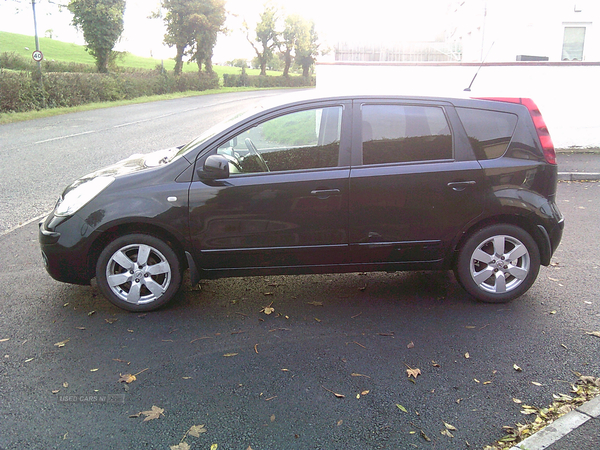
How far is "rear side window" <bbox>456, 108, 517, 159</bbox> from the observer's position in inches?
182

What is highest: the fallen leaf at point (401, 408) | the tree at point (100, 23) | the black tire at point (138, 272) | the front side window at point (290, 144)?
the tree at point (100, 23)

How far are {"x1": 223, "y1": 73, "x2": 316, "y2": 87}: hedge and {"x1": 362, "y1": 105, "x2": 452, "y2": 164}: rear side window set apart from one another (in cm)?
5740

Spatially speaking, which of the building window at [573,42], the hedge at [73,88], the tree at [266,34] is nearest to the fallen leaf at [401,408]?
the building window at [573,42]

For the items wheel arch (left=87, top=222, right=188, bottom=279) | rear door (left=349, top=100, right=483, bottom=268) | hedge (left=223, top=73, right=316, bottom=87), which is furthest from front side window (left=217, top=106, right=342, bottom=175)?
hedge (left=223, top=73, right=316, bottom=87)

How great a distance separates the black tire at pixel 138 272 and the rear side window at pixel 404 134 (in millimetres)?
1881

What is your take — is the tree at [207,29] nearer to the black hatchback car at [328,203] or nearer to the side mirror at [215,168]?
the black hatchback car at [328,203]

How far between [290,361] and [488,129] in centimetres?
263

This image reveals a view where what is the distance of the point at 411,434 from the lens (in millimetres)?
2980

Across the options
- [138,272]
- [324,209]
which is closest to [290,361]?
[324,209]

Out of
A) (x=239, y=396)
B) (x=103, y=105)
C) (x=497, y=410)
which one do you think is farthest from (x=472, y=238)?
(x=103, y=105)

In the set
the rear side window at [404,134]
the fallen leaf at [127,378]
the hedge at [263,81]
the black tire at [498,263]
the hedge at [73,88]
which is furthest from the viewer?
the hedge at [263,81]

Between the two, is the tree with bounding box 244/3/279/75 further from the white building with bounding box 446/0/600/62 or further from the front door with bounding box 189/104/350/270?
the front door with bounding box 189/104/350/270

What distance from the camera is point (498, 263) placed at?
15.5 feet

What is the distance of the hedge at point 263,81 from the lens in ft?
198
